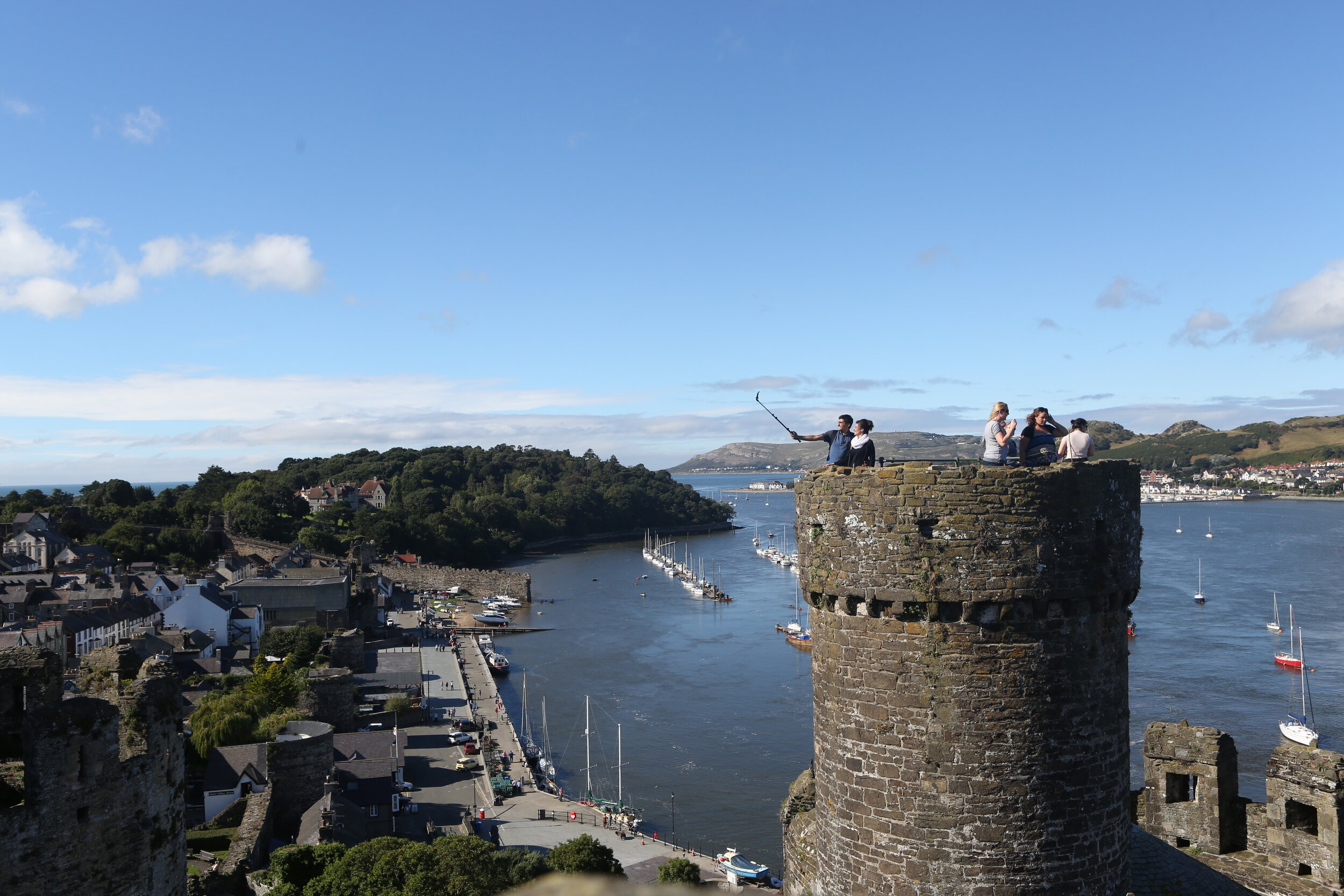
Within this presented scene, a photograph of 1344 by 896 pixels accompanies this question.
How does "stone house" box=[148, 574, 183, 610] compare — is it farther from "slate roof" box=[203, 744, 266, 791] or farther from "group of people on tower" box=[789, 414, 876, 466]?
"group of people on tower" box=[789, 414, 876, 466]

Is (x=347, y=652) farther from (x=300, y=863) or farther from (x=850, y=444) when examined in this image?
(x=850, y=444)

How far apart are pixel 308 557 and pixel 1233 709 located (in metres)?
71.8

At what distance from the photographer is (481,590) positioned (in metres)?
88.0

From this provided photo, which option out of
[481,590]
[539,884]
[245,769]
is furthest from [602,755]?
[481,590]

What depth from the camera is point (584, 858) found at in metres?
22.1

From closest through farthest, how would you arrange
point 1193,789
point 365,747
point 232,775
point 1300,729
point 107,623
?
point 1193,789 < point 232,775 < point 365,747 < point 1300,729 < point 107,623

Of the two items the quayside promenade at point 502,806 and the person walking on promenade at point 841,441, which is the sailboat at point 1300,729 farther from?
the person walking on promenade at point 841,441

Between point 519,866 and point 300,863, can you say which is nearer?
point 519,866

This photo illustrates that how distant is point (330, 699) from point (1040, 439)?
34.7 m

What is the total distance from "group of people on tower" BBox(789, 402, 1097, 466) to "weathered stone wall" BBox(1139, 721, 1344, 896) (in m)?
3.50

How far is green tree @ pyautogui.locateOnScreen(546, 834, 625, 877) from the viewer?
2181cm

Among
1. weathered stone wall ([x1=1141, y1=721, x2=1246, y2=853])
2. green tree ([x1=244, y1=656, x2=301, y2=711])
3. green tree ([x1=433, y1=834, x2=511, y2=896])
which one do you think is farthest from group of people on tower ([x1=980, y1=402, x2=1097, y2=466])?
green tree ([x1=244, y1=656, x2=301, y2=711])

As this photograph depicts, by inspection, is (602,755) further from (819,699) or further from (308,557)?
(308,557)

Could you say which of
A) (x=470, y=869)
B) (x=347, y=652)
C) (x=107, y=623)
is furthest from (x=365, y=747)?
(x=107, y=623)
